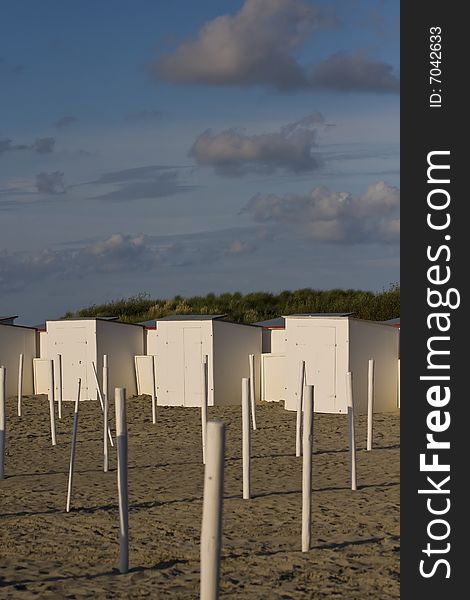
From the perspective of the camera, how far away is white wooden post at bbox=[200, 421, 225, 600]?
6395mm

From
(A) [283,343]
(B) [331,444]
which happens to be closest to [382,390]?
(A) [283,343]

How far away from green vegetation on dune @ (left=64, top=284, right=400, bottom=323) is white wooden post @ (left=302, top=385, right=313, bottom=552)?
3450cm

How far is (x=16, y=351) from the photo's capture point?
2947 centimetres

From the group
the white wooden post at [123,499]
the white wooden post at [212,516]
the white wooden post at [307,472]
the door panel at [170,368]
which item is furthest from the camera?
the door panel at [170,368]

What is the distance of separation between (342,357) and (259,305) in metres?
29.7

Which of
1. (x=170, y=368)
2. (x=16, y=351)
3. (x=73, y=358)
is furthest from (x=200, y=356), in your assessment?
(x=16, y=351)

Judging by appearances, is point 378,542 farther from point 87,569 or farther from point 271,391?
point 271,391

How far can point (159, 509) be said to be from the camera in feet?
41.6

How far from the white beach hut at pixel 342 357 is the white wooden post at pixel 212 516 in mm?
17200

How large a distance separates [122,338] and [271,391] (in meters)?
4.24

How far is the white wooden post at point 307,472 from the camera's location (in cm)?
1023

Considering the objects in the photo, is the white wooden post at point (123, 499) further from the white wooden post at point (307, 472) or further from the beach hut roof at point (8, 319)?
the beach hut roof at point (8, 319)

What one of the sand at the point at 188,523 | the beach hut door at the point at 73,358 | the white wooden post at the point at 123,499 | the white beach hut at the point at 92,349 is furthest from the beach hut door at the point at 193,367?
the white wooden post at the point at 123,499

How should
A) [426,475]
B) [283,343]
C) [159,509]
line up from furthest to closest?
1. [283,343]
2. [159,509]
3. [426,475]
